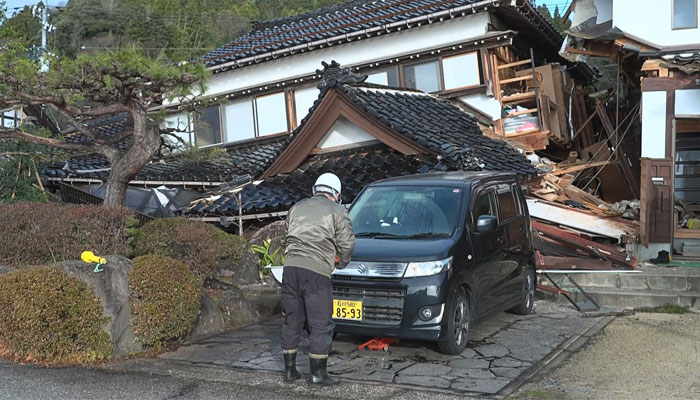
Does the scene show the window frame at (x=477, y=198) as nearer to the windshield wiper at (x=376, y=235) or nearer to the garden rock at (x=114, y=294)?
the windshield wiper at (x=376, y=235)

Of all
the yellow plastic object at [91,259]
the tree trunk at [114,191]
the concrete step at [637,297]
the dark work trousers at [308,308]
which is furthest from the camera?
the concrete step at [637,297]

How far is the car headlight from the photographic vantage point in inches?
268

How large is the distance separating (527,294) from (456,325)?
2.57m

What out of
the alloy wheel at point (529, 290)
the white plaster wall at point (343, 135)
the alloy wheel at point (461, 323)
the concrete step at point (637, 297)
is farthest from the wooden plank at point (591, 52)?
the alloy wheel at point (461, 323)

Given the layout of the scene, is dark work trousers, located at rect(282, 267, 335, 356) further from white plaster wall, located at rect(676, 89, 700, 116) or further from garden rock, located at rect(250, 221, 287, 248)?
white plaster wall, located at rect(676, 89, 700, 116)

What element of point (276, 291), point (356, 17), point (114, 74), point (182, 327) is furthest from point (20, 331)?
point (356, 17)

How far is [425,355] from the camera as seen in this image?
707 centimetres

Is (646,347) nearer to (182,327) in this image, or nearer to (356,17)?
(182,327)

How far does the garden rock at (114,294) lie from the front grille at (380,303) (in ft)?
7.90

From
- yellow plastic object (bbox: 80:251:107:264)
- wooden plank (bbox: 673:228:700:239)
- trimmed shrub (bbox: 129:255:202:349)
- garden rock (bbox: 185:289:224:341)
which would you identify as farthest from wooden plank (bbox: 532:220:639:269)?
yellow plastic object (bbox: 80:251:107:264)

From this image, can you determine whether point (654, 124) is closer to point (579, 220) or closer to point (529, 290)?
point (579, 220)

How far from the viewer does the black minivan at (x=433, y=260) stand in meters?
6.78

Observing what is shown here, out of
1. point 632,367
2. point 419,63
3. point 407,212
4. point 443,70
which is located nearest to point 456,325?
point 407,212

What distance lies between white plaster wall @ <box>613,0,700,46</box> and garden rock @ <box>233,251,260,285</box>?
9.73 meters
